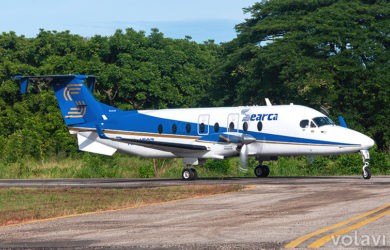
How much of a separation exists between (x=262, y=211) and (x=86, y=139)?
2152 centimetres

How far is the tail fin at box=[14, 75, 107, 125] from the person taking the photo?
35562 mm

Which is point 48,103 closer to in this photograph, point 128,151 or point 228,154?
point 128,151

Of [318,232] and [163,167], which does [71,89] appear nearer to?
[163,167]

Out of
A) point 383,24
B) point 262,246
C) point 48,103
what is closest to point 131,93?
point 48,103

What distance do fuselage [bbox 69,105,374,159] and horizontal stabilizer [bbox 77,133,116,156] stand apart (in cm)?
113

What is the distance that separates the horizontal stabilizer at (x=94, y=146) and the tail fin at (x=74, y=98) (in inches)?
41.4

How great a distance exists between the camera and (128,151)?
34.2 metres

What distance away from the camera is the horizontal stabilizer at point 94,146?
114 feet

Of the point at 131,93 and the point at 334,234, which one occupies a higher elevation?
the point at 131,93

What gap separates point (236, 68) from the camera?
60.1 meters

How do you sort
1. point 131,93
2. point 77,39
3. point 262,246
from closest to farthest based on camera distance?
point 262,246, point 131,93, point 77,39

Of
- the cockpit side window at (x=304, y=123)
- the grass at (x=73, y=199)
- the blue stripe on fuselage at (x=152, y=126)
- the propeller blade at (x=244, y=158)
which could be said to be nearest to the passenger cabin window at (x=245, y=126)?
the blue stripe on fuselage at (x=152, y=126)

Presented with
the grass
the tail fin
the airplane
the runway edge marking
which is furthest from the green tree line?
the runway edge marking

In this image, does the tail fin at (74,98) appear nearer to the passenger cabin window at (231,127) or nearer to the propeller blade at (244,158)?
the passenger cabin window at (231,127)
